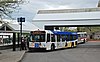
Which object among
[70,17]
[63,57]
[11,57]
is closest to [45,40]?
[63,57]

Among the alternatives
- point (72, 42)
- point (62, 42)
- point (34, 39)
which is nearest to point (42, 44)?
point (34, 39)

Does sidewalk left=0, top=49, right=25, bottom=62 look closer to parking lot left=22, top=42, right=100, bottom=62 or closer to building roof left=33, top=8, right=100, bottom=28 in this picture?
parking lot left=22, top=42, right=100, bottom=62

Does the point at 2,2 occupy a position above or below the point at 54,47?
above

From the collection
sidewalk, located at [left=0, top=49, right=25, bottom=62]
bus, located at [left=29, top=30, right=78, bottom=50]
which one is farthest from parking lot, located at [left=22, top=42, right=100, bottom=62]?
bus, located at [left=29, top=30, right=78, bottom=50]

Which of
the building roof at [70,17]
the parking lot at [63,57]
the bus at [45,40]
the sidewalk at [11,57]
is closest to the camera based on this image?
the sidewalk at [11,57]

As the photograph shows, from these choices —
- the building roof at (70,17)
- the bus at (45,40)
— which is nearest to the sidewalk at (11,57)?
the bus at (45,40)

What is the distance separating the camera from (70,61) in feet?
72.7

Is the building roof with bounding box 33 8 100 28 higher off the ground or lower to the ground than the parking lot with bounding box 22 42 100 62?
higher

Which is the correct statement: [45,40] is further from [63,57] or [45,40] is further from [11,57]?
[11,57]

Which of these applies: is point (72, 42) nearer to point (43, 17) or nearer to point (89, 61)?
point (43, 17)

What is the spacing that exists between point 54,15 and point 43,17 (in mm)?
2024

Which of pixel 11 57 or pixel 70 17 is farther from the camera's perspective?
pixel 70 17

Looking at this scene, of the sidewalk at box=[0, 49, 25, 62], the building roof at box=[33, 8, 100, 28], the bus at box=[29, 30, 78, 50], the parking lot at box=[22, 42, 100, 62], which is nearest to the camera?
the sidewalk at box=[0, 49, 25, 62]

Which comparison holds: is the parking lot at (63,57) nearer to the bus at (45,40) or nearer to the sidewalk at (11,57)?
the sidewalk at (11,57)
